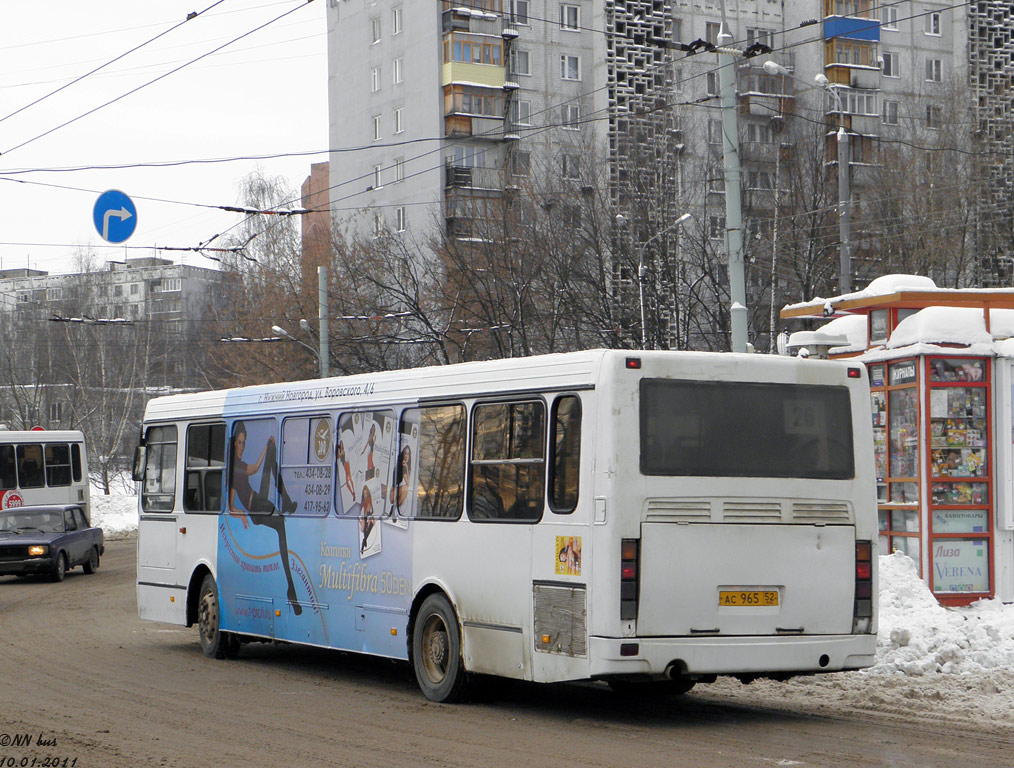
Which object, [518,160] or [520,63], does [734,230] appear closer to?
[518,160]

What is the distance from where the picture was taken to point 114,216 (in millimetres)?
21703

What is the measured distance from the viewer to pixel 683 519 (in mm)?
9617

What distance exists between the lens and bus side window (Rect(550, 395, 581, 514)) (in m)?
9.77

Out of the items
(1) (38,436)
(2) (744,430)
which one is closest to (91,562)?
(1) (38,436)

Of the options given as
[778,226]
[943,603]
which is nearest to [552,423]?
[943,603]

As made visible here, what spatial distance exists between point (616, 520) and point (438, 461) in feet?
7.51

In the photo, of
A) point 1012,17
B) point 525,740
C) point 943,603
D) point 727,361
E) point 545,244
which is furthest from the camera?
point 1012,17

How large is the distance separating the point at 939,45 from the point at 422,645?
175 ft

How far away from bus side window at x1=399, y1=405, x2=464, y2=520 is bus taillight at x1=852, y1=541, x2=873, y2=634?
115 inches

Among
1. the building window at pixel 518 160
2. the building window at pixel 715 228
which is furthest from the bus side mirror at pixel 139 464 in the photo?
the building window at pixel 518 160

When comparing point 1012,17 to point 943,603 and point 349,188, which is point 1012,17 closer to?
point 349,188

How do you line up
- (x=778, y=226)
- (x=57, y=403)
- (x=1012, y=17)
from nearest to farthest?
(x=778, y=226), (x=1012, y=17), (x=57, y=403)

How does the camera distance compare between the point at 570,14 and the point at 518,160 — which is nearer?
the point at 518,160

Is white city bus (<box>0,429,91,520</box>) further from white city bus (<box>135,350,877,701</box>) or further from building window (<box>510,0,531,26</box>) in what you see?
building window (<box>510,0,531,26</box>)
